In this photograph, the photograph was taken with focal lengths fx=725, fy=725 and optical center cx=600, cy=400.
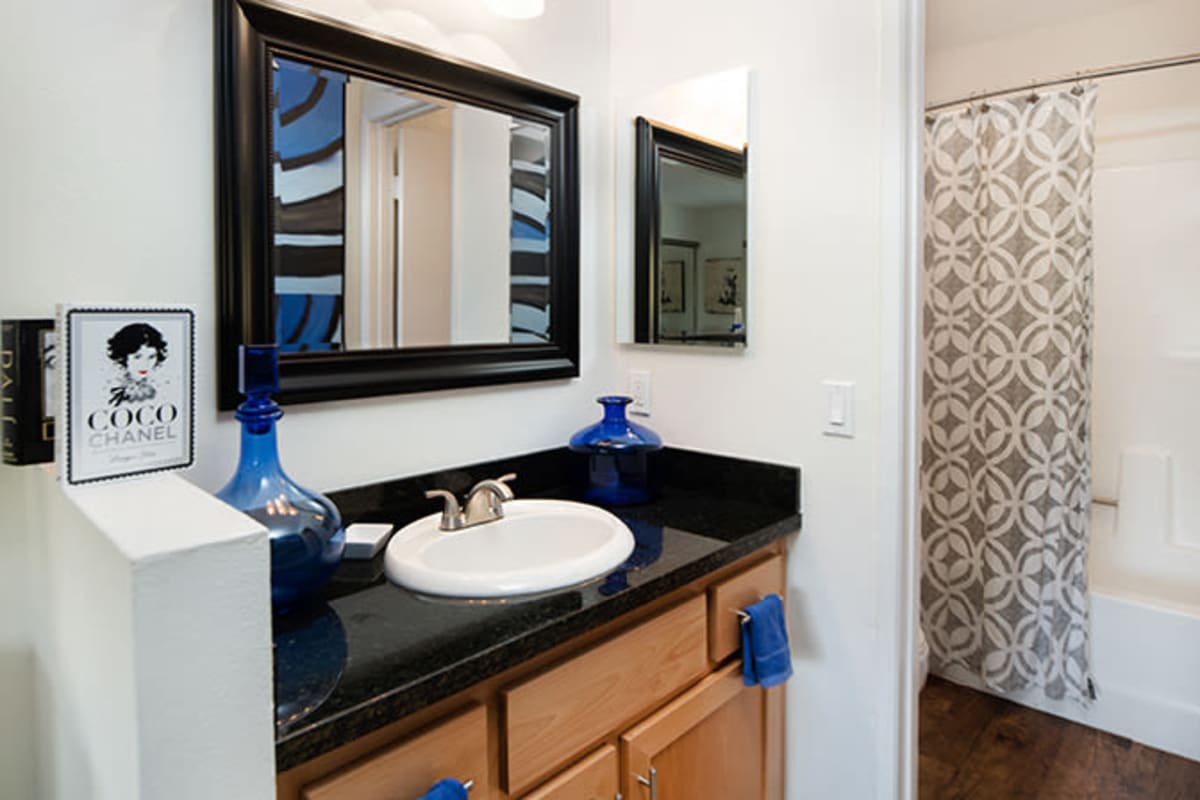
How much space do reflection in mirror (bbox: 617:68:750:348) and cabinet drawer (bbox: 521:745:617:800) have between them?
37.3 inches

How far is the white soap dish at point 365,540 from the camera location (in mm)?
1266

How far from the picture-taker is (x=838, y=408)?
5.05ft

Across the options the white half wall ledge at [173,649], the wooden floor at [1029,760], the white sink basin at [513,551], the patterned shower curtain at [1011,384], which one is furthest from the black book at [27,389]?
the patterned shower curtain at [1011,384]

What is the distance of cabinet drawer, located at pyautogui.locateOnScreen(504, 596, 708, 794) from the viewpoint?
40.8 inches

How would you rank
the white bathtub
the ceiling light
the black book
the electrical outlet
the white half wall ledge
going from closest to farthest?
1. the white half wall ledge
2. the black book
3. the ceiling light
4. the electrical outlet
5. the white bathtub

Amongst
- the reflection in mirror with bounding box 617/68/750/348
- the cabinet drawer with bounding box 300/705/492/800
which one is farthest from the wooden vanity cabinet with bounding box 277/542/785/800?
the reflection in mirror with bounding box 617/68/750/348

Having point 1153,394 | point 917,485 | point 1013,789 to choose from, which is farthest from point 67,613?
point 1153,394

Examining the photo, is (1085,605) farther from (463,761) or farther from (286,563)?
(286,563)

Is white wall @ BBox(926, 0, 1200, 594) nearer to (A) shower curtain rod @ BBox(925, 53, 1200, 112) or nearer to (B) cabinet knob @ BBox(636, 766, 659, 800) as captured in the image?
(A) shower curtain rod @ BBox(925, 53, 1200, 112)

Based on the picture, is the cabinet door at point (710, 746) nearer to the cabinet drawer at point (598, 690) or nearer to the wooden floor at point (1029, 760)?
the cabinet drawer at point (598, 690)

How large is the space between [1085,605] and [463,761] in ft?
7.12

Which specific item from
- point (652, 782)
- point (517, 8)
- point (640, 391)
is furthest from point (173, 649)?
point (517, 8)

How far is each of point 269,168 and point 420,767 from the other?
3.21 feet

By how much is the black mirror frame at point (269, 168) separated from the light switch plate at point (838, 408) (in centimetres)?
67
